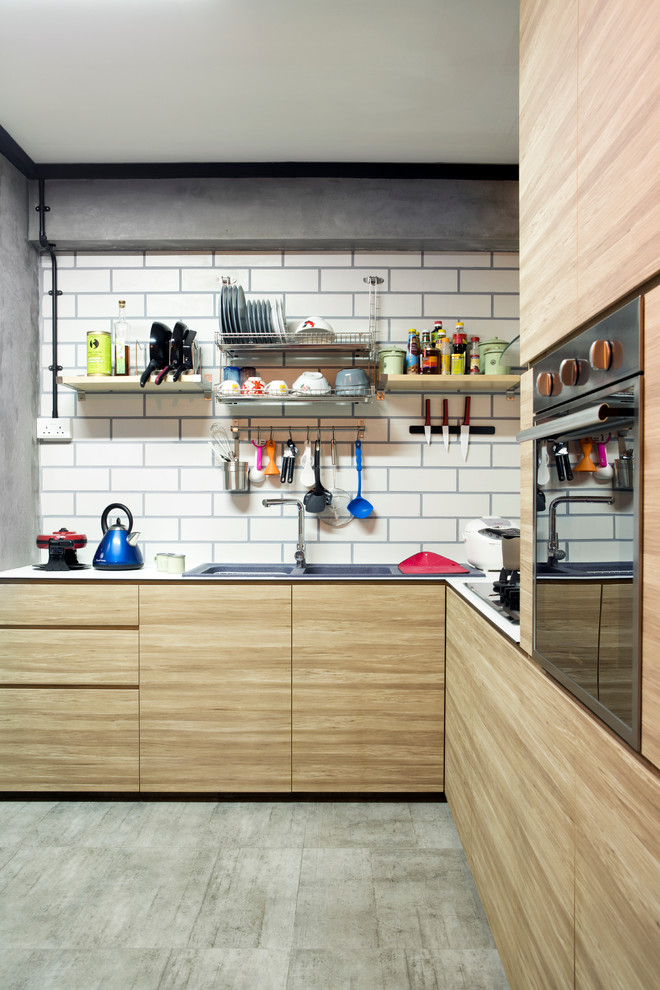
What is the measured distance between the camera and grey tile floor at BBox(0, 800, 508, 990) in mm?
1516

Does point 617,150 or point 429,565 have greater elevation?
point 617,150

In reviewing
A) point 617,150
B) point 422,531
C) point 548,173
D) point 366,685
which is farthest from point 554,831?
point 422,531

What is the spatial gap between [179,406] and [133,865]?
1.87 metres

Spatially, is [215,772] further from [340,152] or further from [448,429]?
[340,152]

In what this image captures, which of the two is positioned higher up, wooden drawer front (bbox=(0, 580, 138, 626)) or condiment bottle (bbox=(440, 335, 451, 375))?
condiment bottle (bbox=(440, 335, 451, 375))

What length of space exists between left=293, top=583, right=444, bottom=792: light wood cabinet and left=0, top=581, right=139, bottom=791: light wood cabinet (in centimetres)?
66

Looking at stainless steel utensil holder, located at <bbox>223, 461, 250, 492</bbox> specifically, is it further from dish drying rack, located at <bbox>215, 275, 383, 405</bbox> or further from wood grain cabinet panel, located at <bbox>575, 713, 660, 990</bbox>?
wood grain cabinet panel, located at <bbox>575, 713, 660, 990</bbox>

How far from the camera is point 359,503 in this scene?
2855mm

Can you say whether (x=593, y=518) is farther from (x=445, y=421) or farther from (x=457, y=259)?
(x=457, y=259)

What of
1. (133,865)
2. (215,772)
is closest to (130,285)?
(215,772)

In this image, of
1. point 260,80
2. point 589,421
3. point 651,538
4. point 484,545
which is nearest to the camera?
point 651,538

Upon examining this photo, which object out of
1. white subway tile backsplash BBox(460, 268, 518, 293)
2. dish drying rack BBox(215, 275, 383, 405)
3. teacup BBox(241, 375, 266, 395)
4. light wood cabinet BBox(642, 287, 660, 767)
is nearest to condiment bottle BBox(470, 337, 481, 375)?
white subway tile backsplash BBox(460, 268, 518, 293)

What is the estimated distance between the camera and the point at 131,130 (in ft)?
8.11

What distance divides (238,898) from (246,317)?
2.15m
